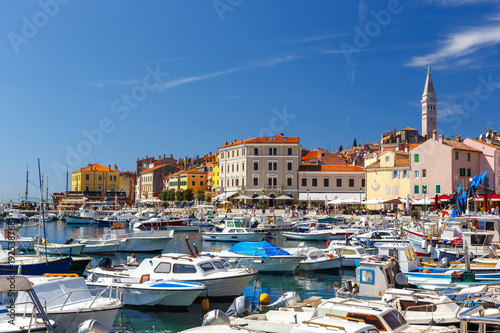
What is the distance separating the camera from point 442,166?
196 feet

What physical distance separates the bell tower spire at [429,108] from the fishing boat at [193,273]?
365ft

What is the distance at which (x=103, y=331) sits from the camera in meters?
11.0

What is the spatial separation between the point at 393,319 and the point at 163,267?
30.7 feet

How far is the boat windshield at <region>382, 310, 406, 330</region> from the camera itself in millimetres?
10784

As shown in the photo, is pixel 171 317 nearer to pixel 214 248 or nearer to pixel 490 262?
pixel 490 262

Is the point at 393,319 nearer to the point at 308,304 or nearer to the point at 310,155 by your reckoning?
the point at 308,304

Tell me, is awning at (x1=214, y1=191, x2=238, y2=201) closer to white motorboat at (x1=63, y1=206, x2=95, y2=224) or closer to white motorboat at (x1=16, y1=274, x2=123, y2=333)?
white motorboat at (x1=63, y1=206, x2=95, y2=224)

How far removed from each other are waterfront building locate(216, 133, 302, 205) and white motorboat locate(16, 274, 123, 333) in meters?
66.8

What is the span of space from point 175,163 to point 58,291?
12092 cm

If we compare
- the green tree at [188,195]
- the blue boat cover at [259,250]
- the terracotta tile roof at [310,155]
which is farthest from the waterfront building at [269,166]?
the blue boat cover at [259,250]

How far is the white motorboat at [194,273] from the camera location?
17766 mm

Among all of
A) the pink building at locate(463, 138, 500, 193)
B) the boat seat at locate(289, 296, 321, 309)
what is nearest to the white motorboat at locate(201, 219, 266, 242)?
the boat seat at locate(289, 296, 321, 309)

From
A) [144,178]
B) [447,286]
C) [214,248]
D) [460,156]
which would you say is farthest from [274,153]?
[447,286]

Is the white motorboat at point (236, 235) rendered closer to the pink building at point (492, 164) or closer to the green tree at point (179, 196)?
the pink building at point (492, 164)
